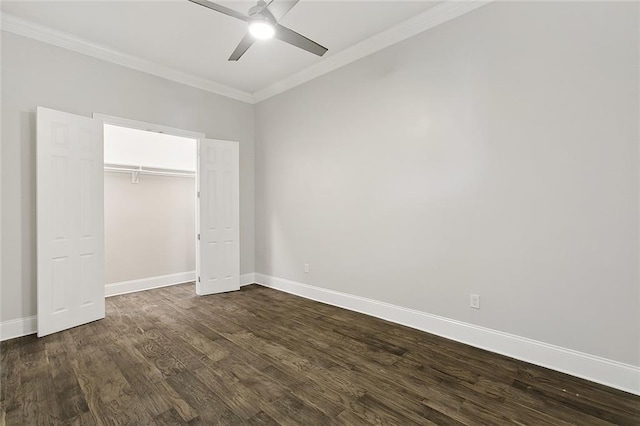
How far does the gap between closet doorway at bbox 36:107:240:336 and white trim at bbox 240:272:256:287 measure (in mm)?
272

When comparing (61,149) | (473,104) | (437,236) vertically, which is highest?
(473,104)

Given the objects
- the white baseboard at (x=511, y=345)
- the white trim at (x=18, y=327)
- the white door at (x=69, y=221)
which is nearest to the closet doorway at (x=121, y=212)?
the white door at (x=69, y=221)

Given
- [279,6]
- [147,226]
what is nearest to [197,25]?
[279,6]

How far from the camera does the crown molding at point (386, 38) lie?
9.06 feet

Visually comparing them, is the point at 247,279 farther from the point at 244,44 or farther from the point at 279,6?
the point at 279,6

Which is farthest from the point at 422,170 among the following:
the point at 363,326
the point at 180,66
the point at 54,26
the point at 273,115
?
the point at 54,26

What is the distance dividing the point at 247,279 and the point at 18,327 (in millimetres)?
2691

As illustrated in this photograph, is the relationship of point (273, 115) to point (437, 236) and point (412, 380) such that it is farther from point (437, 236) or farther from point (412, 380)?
point (412, 380)

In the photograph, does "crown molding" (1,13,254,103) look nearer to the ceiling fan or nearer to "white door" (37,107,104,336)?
"white door" (37,107,104,336)

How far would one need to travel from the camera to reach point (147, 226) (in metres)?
4.80

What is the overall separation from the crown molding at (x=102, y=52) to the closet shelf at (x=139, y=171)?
4.79ft

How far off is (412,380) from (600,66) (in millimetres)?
2619

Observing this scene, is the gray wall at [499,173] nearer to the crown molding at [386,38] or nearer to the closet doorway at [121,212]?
the crown molding at [386,38]

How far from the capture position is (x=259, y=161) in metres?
5.02
